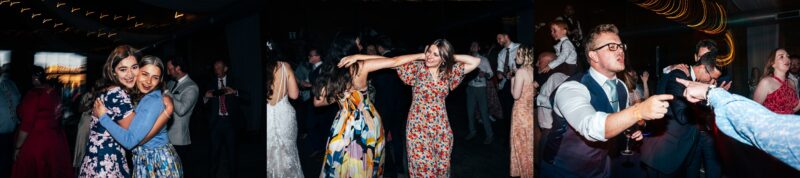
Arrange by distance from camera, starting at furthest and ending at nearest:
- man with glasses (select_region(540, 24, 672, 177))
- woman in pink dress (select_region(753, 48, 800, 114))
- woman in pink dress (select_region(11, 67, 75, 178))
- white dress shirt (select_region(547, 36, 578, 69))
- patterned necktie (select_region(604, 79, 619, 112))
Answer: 1. white dress shirt (select_region(547, 36, 578, 69))
2. woman in pink dress (select_region(753, 48, 800, 114))
3. woman in pink dress (select_region(11, 67, 75, 178))
4. patterned necktie (select_region(604, 79, 619, 112))
5. man with glasses (select_region(540, 24, 672, 177))

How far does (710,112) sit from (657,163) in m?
0.59

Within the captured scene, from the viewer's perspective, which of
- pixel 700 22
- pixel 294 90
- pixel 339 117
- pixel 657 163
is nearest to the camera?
pixel 657 163

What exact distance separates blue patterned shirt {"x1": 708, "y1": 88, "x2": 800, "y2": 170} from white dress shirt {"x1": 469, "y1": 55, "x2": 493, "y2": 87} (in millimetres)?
2766

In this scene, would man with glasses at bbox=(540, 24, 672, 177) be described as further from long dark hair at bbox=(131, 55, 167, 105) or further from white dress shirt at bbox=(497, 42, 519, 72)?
long dark hair at bbox=(131, 55, 167, 105)

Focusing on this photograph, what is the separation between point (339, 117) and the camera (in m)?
4.77

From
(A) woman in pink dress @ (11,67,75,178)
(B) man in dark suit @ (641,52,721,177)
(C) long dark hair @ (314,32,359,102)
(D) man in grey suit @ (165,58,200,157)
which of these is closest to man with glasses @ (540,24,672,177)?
(B) man in dark suit @ (641,52,721,177)

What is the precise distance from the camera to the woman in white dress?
5105 mm

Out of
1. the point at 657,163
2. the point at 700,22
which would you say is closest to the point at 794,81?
the point at 700,22

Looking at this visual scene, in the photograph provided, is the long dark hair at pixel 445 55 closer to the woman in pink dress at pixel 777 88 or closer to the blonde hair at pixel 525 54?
the blonde hair at pixel 525 54

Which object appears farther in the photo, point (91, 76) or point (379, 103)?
point (379, 103)

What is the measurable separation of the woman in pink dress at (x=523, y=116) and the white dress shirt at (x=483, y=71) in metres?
0.23

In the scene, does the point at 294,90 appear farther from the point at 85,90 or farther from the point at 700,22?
the point at 700,22

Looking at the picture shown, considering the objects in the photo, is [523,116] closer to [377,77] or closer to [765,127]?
[377,77]

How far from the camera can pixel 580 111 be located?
115 inches
